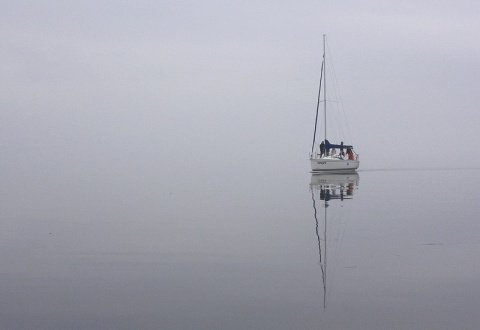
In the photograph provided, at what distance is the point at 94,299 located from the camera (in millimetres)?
14781

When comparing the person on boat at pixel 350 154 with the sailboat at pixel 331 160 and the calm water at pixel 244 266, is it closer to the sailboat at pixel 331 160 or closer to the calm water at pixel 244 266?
the sailboat at pixel 331 160

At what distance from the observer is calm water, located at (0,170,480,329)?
13.4 m

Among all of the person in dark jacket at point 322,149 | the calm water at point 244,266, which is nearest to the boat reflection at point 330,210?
the calm water at point 244,266

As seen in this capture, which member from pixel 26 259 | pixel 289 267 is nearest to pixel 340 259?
pixel 289 267

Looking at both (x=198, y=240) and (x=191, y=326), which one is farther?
(x=198, y=240)

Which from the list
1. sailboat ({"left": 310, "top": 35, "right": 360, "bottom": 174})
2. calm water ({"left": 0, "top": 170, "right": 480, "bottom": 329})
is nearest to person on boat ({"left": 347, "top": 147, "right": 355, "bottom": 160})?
sailboat ({"left": 310, "top": 35, "right": 360, "bottom": 174})

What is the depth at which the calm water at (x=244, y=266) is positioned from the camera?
1341 centimetres

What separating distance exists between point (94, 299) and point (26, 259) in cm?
582

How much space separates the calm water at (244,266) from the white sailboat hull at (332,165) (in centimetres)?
2625

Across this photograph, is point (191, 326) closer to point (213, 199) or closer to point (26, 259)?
point (26, 259)

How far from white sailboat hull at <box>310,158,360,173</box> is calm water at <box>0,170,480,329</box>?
26.3m

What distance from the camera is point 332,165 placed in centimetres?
6244

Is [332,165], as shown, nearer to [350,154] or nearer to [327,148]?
[327,148]

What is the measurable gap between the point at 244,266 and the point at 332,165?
4475 cm
